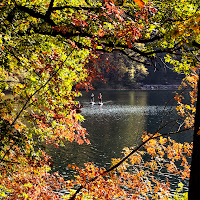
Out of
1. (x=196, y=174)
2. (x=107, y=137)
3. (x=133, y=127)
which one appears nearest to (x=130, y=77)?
(x=133, y=127)

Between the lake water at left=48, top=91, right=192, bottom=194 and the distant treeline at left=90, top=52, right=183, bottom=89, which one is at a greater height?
the distant treeline at left=90, top=52, right=183, bottom=89

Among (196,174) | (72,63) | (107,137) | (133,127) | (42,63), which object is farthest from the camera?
(133,127)

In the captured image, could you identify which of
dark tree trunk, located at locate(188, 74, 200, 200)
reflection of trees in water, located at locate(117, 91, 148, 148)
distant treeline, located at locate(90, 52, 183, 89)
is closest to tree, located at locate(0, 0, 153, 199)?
dark tree trunk, located at locate(188, 74, 200, 200)

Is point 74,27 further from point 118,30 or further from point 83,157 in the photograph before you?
point 83,157

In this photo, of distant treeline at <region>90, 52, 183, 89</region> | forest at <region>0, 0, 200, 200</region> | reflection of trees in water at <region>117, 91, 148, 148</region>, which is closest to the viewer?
forest at <region>0, 0, 200, 200</region>

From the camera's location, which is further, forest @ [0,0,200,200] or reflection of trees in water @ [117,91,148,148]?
reflection of trees in water @ [117,91,148,148]

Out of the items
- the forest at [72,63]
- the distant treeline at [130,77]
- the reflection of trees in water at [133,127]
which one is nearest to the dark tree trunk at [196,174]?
the forest at [72,63]

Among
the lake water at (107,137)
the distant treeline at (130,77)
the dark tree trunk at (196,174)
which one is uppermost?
the distant treeline at (130,77)

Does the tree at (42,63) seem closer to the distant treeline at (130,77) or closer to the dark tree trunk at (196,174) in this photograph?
the dark tree trunk at (196,174)

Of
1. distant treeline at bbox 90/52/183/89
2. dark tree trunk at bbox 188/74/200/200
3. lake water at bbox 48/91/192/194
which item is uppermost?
distant treeline at bbox 90/52/183/89

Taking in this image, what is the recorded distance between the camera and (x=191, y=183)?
3906 mm

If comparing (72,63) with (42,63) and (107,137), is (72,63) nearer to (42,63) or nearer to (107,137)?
(42,63)

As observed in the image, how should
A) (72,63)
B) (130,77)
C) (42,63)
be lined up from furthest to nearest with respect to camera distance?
(130,77) → (72,63) → (42,63)

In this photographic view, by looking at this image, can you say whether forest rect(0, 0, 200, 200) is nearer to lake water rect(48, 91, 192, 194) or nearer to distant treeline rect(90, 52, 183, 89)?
lake water rect(48, 91, 192, 194)
